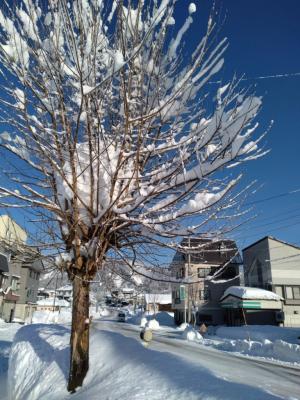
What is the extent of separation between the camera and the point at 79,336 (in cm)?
588

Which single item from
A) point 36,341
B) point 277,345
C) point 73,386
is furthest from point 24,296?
point 73,386

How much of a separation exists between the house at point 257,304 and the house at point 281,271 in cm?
105

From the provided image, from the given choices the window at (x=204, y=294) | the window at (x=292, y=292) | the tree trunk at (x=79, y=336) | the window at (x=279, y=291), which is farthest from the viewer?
the window at (x=204, y=294)

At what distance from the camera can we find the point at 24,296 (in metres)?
47.5

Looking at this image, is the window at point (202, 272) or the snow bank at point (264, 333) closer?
the window at point (202, 272)

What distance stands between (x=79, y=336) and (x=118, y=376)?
3.24ft

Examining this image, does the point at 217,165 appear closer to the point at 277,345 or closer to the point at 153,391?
the point at 153,391

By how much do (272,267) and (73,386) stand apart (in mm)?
32861

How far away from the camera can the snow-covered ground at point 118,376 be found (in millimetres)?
4263

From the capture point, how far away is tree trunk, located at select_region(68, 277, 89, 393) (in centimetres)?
573

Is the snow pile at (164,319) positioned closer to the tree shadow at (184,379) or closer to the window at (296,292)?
the window at (296,292)

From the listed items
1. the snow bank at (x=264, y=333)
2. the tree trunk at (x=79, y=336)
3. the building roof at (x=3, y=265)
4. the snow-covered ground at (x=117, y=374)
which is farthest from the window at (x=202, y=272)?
the building roof at (x=3, y=265)

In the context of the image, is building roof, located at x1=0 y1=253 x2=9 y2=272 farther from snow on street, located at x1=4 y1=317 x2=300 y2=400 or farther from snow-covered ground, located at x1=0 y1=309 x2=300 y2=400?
snow on street, located at x1=4 y1=317 x2=300 y2=400

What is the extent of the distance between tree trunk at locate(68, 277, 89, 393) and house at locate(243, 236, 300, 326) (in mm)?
29967
